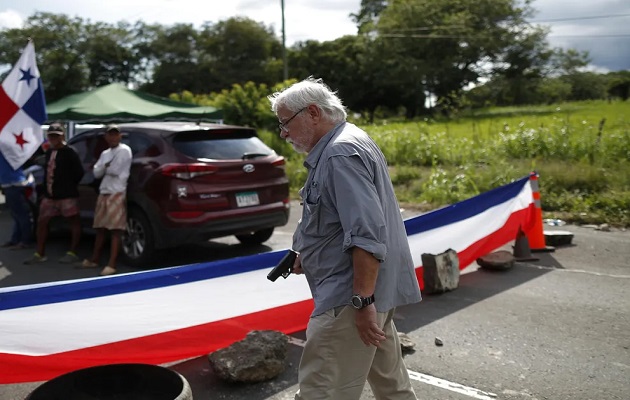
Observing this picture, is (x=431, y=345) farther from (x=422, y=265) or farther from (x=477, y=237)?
(x=477, y=237)

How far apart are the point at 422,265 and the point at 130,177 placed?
3.86 metres

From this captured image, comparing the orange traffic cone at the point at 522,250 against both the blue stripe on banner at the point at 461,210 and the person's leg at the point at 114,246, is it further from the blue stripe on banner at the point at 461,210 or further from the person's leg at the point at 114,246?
the person's leg at the point at 114,246

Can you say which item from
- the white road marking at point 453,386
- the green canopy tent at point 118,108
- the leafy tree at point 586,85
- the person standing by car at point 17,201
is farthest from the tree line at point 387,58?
the white road marking at point 453,386

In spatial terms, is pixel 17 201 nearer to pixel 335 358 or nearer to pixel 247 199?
pixel 247 199

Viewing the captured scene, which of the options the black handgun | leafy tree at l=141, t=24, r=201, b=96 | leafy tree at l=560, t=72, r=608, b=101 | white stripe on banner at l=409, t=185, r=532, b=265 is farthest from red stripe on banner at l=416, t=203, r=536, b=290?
leafy tree at l=560, t=72, r=608, b=101

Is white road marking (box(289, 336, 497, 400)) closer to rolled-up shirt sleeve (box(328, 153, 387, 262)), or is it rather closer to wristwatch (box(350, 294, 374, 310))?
wristwatch (box(350, 294, 374, 310))

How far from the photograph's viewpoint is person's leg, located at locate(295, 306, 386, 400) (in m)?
2.54

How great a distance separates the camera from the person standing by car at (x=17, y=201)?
28.2 ft

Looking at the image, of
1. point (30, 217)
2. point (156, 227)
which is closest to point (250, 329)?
point (156, 227)

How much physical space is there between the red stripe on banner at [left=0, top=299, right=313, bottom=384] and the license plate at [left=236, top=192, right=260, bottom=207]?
2.83 meters

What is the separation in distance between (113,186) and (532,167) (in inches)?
320

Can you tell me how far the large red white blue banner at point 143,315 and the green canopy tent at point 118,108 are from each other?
A: 42.6 ft

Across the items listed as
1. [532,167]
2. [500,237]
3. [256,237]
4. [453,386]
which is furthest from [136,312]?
[532,167]

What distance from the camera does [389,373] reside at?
9.40 ft
